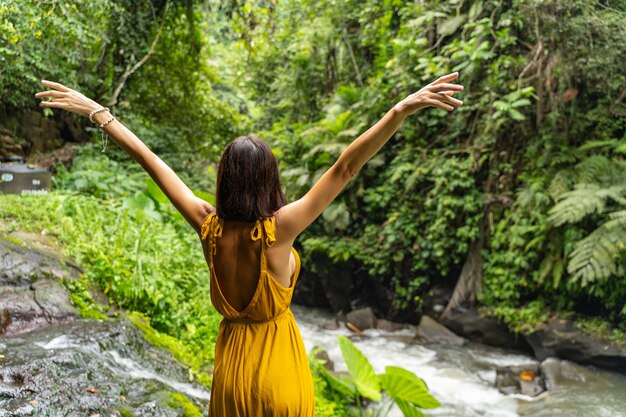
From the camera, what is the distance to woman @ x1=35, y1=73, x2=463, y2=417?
1.71 meters

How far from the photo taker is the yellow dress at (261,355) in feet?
5.71

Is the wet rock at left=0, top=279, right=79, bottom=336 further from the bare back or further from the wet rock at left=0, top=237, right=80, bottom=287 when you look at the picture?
the bare back

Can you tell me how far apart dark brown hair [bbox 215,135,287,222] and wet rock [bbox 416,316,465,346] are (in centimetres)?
710

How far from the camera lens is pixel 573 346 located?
6.68m

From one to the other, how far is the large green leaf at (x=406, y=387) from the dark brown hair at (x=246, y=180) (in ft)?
10.8

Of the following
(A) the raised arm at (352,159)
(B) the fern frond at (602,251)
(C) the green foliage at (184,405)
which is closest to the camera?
(A) the raised arm at (352,159)

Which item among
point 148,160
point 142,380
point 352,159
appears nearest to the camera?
point 352,159

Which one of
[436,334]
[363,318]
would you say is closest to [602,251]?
[436,334]

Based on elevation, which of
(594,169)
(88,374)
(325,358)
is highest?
(594,169)

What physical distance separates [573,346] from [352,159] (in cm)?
632

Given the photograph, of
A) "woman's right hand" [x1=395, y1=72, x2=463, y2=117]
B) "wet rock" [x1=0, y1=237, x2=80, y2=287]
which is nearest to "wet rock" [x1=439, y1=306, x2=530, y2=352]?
"wet rock" [x1=0, y1=237, x2=80, y2=287]

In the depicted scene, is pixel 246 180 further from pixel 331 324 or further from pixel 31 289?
pixel 331 324

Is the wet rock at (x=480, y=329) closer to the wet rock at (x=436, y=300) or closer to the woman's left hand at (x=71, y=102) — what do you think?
the wet rock at (x=436, y=300)

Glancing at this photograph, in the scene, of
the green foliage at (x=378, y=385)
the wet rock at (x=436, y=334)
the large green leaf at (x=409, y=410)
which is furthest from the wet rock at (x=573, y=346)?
the large green leaf at (x=409, y=410)
